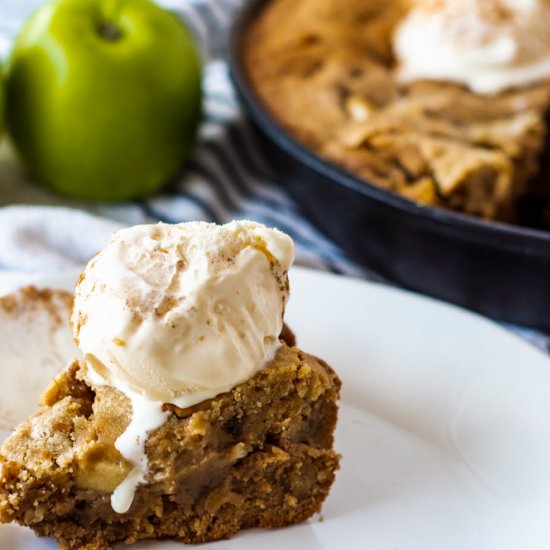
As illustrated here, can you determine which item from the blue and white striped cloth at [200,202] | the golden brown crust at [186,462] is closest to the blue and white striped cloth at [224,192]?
the blue and white striped cloth at [200,202]

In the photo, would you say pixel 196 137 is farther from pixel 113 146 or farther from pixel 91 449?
pixel 91 449

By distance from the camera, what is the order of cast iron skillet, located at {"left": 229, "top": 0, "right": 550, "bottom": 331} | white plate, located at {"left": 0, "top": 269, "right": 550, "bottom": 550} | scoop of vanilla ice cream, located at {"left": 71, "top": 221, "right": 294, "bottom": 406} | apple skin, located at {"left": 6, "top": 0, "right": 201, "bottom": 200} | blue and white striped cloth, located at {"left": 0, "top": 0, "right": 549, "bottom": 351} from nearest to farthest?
1. scoop of vanilla ice cream, located at {"left": 71, "top": 221, "right": 294, "bottom": 406}
2. white plate, located at {"left": 0, "top": 269, "right": 550, "bottom": 550}
3. cast iron skillet, located at {"left": 229, "top": 0, "right": 550, "bottom": 331}
4. blue and white striped cloth, located at {"left": 0, "top": 0, "right": 549, "bottom": 351}
5. apple skin, located at {"left": 6, "top": 0, "right": 201, "bottom": 200}

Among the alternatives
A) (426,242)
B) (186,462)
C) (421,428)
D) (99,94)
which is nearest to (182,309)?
(186,462)

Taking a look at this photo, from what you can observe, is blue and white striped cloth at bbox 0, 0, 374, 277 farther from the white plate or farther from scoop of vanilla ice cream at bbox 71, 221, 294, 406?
scoop of vanilla ice cream at bbox 71, 221, 294, 406

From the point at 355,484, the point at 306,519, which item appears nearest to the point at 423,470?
the point at 355,484

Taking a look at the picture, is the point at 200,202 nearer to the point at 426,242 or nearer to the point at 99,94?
the point at 99,94

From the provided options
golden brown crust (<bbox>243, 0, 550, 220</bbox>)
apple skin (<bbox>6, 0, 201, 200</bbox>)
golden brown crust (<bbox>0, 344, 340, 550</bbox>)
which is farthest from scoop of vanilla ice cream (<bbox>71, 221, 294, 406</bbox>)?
apple skin (<bbox>6, 0, 201, 200</bbox>)
